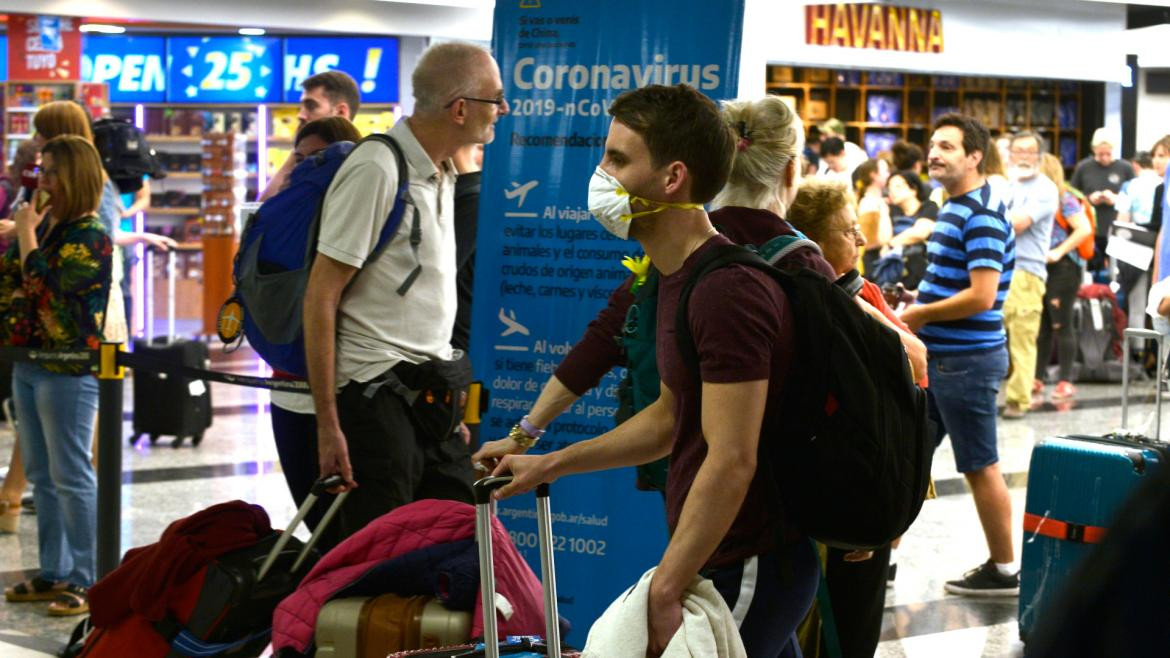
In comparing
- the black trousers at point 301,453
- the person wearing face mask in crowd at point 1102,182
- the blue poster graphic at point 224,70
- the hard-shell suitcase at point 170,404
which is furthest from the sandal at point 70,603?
the blue poster graphic at point 224,70

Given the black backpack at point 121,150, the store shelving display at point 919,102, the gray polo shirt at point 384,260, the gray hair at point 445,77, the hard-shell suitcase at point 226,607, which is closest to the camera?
the hard-shell suitcase at point 226,607

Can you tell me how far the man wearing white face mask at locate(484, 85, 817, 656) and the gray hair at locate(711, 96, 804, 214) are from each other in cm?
64

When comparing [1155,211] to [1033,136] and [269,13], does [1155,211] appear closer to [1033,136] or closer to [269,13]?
[1033,136]

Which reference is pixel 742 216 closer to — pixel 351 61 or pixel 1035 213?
pixel 1035 213

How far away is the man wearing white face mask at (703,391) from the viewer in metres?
1.82

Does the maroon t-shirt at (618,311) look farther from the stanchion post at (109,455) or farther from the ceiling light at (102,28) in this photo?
the ceiling light at (102,28)

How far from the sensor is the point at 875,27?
15.7 metres

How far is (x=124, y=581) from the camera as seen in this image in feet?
10.3

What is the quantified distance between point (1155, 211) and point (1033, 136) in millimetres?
1772

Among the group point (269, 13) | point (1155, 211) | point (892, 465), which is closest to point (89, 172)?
point (892, 465)

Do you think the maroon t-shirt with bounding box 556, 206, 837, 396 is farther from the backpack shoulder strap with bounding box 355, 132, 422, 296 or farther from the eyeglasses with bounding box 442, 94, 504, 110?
the eyeglasses with bounding box 442, 94, 504, 110

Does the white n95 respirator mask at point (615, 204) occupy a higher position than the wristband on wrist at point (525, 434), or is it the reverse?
the white n95 respirator mask at point (615, 204)

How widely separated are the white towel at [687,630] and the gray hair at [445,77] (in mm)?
1700

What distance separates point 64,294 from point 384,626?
88.8 inches
